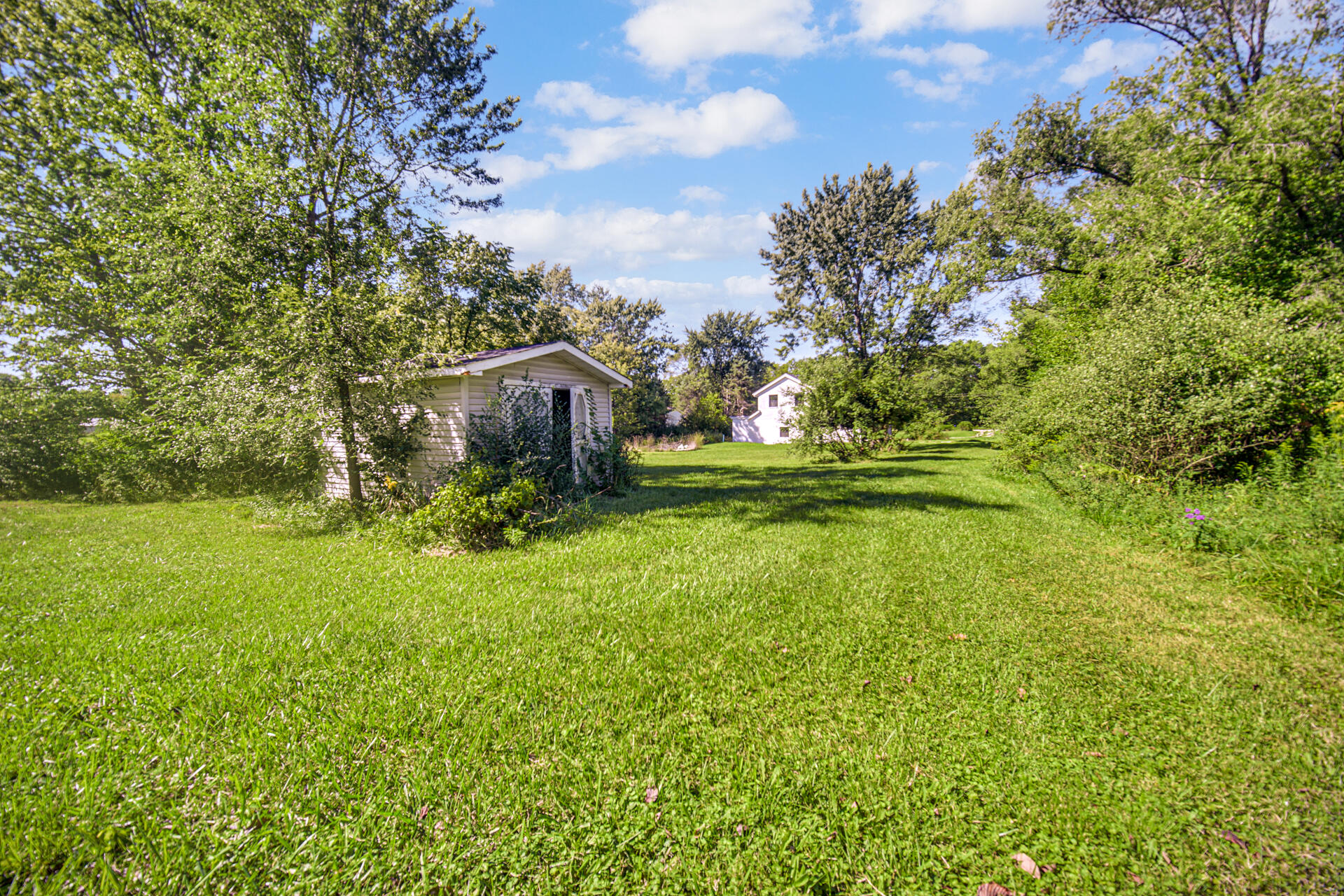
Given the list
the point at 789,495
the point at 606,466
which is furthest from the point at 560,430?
the point at 789,495

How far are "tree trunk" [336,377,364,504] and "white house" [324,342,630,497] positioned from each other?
0.22 meters

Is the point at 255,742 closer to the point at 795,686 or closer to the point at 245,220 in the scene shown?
the point at 795,686

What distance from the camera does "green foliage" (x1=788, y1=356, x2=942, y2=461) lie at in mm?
19203

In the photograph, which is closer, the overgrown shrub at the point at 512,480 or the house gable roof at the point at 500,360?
the overgrown shrub at the point at 512,480

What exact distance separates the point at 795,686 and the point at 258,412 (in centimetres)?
937

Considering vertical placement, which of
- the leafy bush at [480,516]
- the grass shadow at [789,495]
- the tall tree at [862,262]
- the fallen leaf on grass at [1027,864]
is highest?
the tall tree at [862,262]

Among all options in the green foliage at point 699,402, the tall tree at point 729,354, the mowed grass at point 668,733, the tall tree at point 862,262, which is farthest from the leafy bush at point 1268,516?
the tall tree at point 729,354

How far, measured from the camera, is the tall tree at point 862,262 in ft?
83.5

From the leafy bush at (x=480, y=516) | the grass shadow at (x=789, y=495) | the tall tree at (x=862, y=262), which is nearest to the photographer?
the leafy bush at (x=480, y=516)

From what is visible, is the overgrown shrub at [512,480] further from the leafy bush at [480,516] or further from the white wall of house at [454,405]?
the white wall of house at [454,405]

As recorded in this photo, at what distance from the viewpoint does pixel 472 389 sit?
8.89 m

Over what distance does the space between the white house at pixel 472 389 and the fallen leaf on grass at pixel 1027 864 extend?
27.8 ft

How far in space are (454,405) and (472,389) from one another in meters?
0.49

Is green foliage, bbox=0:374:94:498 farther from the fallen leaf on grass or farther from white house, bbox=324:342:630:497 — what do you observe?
the fallen leaf on grass
